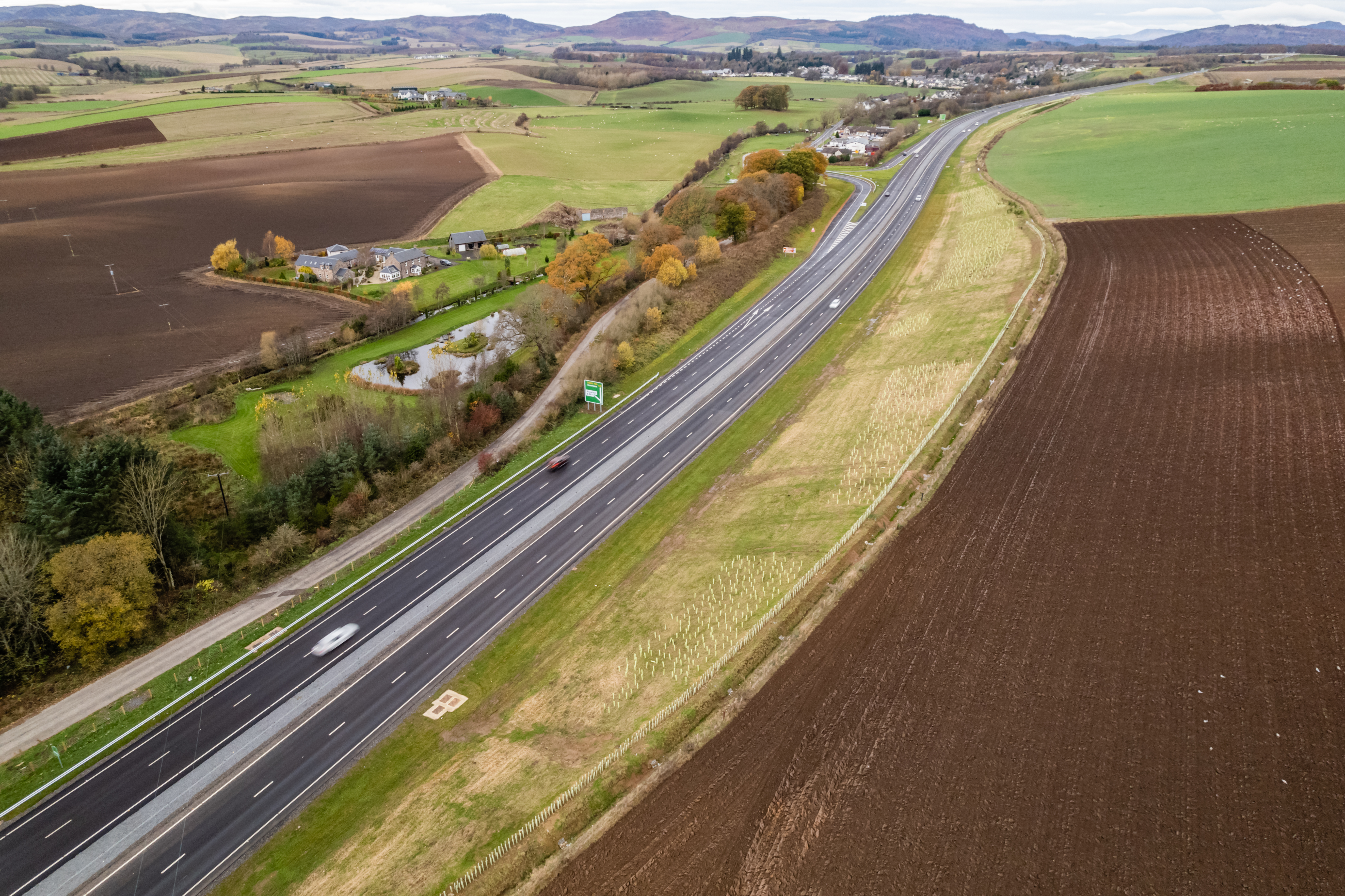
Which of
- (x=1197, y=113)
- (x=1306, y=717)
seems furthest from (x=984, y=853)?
(x=1197, y=113)

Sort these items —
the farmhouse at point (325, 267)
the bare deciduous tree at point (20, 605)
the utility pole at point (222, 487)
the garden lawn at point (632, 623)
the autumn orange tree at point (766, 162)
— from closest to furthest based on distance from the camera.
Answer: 1. the garden lawn at point (632, 623)
2. the bare deciduous tree at point (20, 605)
3. the utility pole at point (222, 487)
4. the farmhouse at point (325, 267)
5. the autumn orange tree at point (766, 162)

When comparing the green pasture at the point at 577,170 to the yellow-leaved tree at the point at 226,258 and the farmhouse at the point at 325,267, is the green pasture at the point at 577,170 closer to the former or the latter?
the farmhouse at the point at 325,267

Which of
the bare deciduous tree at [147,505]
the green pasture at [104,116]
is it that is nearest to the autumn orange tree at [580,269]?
the bare deciduous tree at [147,505]

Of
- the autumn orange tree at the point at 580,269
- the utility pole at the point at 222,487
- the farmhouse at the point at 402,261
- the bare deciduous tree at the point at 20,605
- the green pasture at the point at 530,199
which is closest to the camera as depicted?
the bare deciduous tree at the point at 20,605

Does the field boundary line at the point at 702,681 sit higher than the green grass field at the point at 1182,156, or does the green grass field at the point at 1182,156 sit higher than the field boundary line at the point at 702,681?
the green grass field at the point at 1182,156

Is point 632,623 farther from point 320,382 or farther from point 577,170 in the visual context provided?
point 577,170

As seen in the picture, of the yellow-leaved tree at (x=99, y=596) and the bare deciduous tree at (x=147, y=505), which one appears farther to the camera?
the bare deciduous tree at (x=147, y=505)

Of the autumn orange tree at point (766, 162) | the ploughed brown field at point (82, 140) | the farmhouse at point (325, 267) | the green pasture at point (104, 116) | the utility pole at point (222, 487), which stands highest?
the green pasture at point (104, 116)

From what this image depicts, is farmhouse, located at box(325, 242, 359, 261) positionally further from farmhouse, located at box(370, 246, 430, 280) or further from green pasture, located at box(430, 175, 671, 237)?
green pasture, located at box(430, 175, 671, 237)
